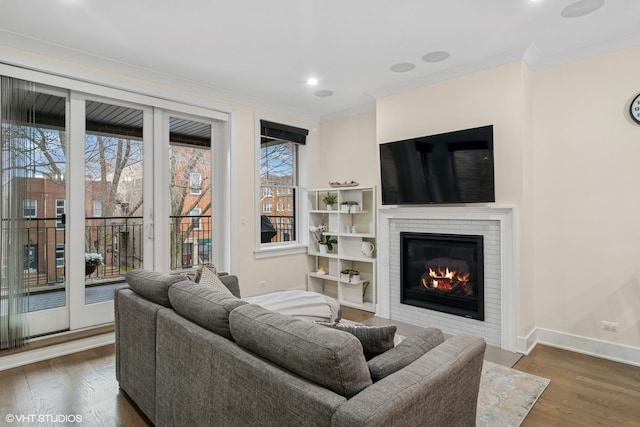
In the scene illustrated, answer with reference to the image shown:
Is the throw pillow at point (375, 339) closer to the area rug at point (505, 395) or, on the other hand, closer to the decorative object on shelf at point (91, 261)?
the area rug at point (505, 395)

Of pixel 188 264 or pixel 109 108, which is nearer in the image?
pixel 109 108

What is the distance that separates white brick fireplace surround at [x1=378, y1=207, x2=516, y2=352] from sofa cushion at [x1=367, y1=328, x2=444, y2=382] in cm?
195

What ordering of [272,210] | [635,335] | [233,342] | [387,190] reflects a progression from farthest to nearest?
[272,210]
[387,190]
[635,335]
[233,342]

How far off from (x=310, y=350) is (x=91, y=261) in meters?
3.14

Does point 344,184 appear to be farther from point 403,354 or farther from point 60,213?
point 403,354

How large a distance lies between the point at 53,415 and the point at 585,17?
15.0 feet

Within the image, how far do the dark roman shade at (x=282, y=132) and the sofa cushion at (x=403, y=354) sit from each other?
12.3ft

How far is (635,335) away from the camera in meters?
2.94

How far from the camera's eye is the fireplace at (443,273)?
3502 mm

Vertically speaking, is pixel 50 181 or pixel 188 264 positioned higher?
pixel 50 181

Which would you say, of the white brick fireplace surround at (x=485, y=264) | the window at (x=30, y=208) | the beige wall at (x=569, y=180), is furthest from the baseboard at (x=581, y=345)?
the window at (x=30, y=208)

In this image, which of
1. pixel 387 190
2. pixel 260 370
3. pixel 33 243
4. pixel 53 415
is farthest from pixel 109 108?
pixel 260 370

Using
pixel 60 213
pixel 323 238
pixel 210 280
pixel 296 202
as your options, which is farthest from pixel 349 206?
pixel 60 213

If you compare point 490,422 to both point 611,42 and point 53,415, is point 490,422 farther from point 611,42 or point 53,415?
point 611,42
